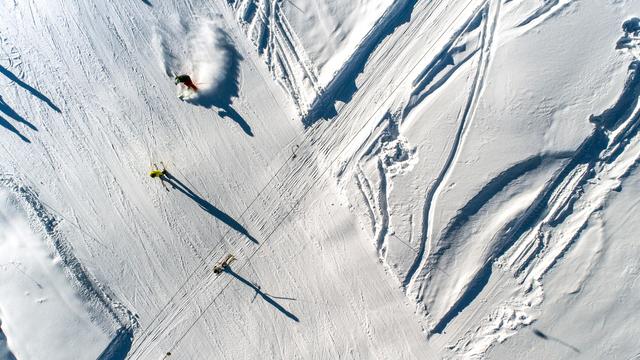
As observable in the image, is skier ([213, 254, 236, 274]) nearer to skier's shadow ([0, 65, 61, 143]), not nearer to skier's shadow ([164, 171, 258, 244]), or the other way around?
skier's shadow ([164, 171, 258, 244])

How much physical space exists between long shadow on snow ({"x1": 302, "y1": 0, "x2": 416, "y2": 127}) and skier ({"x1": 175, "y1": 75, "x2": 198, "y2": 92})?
7.43ft

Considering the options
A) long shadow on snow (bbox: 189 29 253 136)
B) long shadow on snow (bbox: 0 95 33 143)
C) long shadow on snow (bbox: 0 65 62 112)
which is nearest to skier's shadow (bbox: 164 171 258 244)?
long shadow on snow (bbox: 189 29 253 136)

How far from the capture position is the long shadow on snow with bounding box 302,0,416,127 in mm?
7074

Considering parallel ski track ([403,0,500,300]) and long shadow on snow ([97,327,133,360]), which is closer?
parallel ski track ([403,0,500,300])

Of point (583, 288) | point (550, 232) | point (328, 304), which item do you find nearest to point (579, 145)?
point (550, 232)

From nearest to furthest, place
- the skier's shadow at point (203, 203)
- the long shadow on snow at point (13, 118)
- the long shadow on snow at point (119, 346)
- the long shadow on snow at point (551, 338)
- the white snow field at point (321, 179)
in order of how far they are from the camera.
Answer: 1. the long shadow on snow at point (551, 338)
2. the white snow field at point (321, 179)
3. the long shadow on snow at point (119, 346)
4. the skier's shadow at point (203, 203)
5. the long shadow on snow at point (13, 118)

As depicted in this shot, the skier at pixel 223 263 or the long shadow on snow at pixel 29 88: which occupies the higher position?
Answer: the long shadow on snow at pixel 29 88

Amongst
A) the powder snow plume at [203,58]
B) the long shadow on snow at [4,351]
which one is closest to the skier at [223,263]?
the powder snow plume at [203,58]

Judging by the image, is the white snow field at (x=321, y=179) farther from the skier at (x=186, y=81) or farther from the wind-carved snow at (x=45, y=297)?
the skier at (x=186, y=81)

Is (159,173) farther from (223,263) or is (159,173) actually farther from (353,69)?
(353,69)

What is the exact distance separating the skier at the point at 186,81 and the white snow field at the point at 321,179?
200mm

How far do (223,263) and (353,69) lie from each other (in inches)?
178

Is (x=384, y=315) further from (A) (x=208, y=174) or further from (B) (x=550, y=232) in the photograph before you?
(A) (x=208, y=174)

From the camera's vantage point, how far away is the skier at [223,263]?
23.3ft
